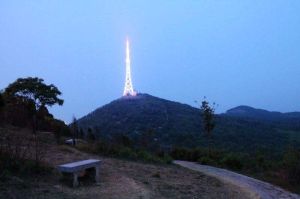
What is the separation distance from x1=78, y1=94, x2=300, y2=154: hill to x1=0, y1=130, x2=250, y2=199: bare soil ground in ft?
76.0

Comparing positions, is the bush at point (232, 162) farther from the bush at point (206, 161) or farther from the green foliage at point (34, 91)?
the green foliage at point (34, 91)

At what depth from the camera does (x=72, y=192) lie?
38.1 feet

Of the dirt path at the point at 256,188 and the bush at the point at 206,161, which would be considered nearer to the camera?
the dirt path at the point at 256,188

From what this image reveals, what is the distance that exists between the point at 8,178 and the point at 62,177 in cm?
155

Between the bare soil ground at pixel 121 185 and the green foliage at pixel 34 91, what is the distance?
644 inches

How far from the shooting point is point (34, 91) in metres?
33.8

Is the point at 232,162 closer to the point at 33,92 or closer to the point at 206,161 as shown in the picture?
the point at 206,161

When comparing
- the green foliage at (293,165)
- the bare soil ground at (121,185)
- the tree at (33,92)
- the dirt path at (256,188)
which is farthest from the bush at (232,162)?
the tree at (33,92)

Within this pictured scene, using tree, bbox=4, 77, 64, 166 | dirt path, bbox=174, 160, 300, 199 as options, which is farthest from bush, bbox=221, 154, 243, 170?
tree, bbox=4, 77, 64, 166

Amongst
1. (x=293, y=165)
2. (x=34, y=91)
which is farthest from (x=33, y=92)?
(x=293, y=165)

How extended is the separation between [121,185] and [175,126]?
3428 centimetres

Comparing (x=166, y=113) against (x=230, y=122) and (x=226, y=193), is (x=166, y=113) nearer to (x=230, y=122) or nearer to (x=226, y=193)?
(x=230, y=122)

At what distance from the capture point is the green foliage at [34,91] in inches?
1321

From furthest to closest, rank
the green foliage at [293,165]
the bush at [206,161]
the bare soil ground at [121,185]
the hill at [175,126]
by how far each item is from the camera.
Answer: the hill at [175,126] < the bush at [206,161] < the green foliage at [293,165] < the bare soil ground at [121,185]
